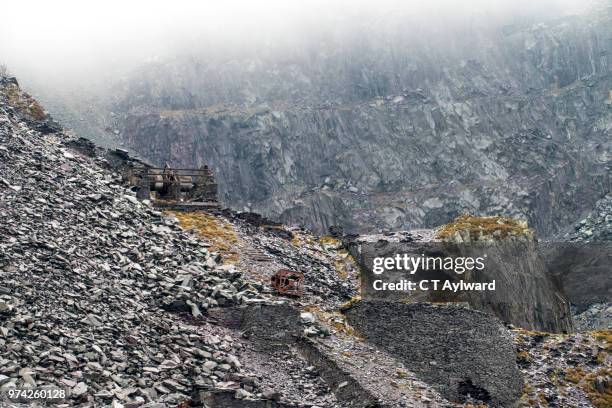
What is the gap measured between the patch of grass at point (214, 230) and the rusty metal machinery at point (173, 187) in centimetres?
145

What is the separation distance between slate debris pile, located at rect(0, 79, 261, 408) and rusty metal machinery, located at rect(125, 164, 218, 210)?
390 centimetres

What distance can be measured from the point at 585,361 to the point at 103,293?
26.0 m

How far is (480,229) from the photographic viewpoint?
7250cm

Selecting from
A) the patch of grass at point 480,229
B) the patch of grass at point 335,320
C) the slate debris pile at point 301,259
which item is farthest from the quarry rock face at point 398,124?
the patch of grass at point 335,320

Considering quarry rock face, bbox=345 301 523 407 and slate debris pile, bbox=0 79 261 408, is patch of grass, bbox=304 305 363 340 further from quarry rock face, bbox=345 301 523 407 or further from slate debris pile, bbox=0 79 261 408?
slate debris pile, bbox=0 79 261 408

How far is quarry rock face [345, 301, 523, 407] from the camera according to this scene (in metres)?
47.2

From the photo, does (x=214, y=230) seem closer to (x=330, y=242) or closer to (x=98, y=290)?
(x=330, y=242)

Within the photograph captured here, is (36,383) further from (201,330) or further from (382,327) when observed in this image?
(382,327)

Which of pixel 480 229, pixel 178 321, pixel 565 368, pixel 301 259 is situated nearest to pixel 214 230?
pixel 301 259

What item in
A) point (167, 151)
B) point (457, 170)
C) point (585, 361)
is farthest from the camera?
point (457, 170)

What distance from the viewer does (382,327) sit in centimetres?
4809

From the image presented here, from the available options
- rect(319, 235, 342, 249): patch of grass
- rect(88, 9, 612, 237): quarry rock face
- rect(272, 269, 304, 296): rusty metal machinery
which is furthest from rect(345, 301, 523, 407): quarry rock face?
rect(88, 9, 612, 237): quarry rock face

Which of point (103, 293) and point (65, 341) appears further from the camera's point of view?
point (103, 293)

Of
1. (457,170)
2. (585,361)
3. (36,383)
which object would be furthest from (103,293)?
(457,170)
